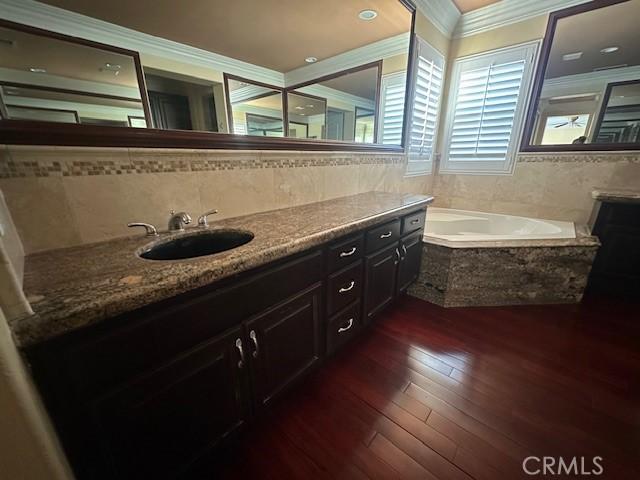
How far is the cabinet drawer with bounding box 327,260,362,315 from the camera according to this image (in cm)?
122

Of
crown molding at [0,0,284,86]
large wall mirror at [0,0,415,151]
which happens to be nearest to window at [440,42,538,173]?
large wall mirror at [0,0,415,151]

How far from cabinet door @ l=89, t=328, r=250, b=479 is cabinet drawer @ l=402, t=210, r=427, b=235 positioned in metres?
1.28

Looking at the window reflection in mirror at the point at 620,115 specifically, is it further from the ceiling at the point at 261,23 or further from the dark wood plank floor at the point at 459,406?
the ceiling at the point at 261,23

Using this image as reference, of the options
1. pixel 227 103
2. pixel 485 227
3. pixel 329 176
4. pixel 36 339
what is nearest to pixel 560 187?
pixel 485 227

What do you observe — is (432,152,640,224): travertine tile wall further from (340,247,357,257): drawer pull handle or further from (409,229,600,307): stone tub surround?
(340,247,357,257): drawer pull handle

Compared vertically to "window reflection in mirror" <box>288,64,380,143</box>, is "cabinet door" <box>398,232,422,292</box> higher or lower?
lower

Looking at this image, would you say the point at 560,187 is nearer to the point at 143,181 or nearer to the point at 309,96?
the point at 309,96

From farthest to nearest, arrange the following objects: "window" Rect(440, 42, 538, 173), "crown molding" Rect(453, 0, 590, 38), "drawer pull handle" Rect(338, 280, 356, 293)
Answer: "window" Rect(440, 42, 538, 173) → "crown molding" Rect(453, 0, 590, 38) → "drawer pull handle" Rect(338, 280, 356, 293)

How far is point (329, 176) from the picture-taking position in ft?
5.93

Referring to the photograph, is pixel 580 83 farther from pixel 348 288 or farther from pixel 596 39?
pixel 348 288

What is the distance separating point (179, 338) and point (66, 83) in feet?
3.01

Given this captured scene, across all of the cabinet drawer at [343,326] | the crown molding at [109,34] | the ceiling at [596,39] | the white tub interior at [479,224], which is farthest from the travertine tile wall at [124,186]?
the ceiling at [596,39]

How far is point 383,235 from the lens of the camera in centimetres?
150

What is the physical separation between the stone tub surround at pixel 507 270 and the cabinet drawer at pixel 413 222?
0.57 ft
